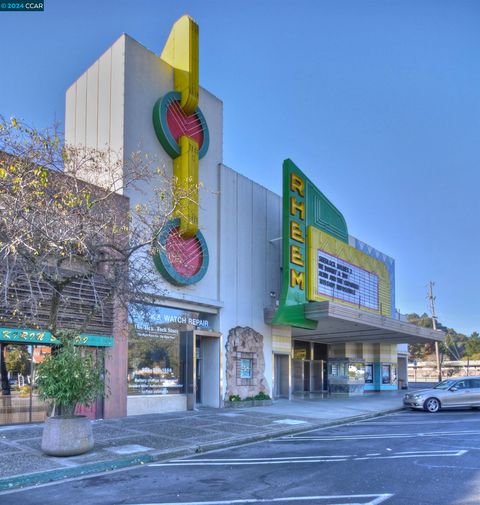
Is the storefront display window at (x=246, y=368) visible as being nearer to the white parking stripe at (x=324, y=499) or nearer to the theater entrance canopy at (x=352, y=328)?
the theater entrance canopy at (x=352, y=328)

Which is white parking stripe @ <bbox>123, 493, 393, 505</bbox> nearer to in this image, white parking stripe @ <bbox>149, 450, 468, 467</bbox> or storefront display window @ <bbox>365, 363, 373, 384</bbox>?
white parking stripe @ <bbox>149, 450, 468, 467</bbox>

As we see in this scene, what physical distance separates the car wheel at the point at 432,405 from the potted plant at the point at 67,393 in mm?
15344

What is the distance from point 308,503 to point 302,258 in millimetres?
16962

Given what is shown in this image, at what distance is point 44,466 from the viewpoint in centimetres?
959

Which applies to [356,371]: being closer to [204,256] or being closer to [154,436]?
[204,256]

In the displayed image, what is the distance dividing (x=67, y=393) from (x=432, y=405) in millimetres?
16143

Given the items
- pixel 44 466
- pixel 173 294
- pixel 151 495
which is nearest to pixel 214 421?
pixel 173 294

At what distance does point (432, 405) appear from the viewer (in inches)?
853

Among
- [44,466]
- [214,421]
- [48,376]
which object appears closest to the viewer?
[44,466]

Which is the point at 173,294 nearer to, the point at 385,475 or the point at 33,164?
the point at 33,164

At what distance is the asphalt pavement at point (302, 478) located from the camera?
7555 mm

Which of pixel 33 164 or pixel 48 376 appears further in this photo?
pixel 33 164

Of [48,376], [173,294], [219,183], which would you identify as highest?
[219,183]

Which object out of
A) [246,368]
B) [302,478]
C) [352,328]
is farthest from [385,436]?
[352,328]
